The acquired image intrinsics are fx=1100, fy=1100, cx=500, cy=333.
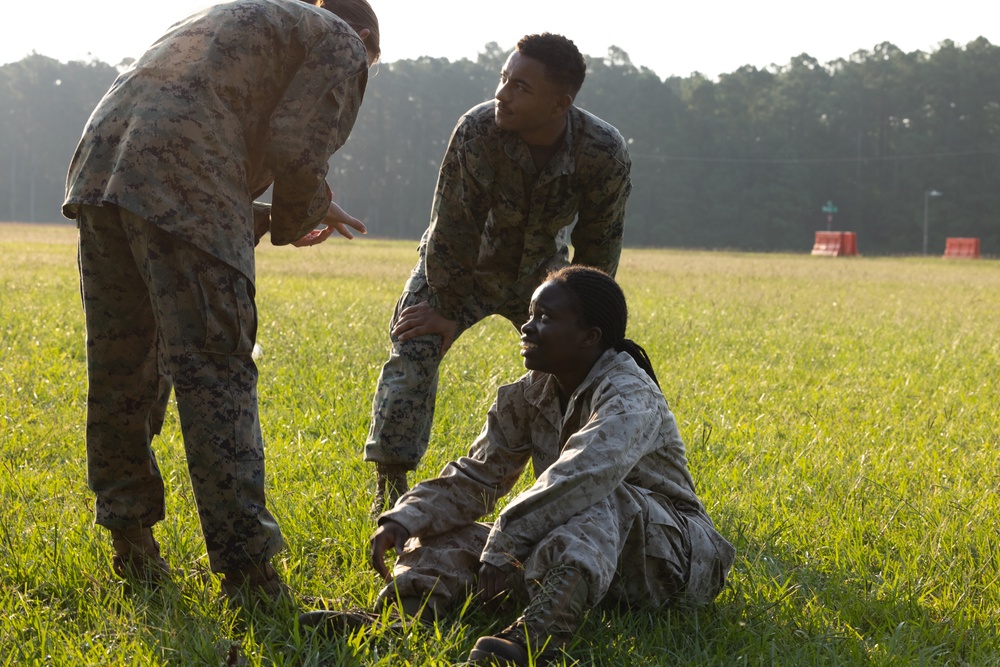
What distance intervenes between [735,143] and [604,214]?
8742 cm

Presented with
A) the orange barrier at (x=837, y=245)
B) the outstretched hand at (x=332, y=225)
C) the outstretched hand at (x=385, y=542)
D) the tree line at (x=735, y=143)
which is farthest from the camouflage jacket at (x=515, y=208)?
the tree line at (x=735, y=143)

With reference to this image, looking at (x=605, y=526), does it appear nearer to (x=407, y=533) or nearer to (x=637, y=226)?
(x=407, y=533)

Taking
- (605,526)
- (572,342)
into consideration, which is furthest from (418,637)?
(572,342)

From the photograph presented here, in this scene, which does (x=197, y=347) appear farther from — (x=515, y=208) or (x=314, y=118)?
(x=515, y=208)

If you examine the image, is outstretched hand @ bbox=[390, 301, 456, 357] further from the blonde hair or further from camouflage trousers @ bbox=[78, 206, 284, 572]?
camouflage trousers @ bbox=[78, 206, 284, 572]

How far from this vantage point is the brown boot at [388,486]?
4.28 m

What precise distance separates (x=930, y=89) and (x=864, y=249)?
46.4 feet

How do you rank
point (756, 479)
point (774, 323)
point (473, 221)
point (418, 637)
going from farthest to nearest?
point (774, 323), point (756, 479), point (473, 221), point (418, 637)

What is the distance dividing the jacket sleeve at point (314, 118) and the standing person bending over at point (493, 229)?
894 millimetres

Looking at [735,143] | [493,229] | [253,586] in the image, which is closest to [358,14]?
[493,229]

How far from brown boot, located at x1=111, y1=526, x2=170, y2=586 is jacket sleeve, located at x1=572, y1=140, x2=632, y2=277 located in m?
2.03

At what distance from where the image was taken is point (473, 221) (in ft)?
14.9

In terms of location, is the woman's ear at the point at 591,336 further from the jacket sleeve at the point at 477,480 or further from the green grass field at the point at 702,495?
the green grass field at the point at 702,495

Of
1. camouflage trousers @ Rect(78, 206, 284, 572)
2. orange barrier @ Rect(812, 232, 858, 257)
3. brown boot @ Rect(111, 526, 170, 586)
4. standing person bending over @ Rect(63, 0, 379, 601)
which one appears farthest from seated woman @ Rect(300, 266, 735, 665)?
orange barrier @ Rect(812, 232, 858, 257)
